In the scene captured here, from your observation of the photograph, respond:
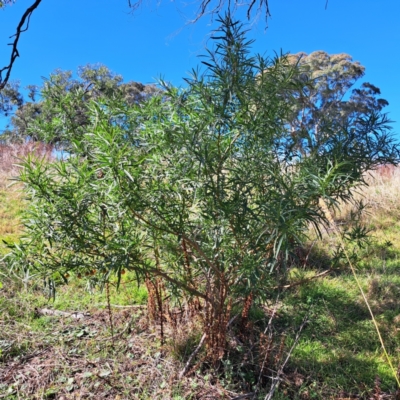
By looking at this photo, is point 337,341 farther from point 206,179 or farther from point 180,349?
point 206,179

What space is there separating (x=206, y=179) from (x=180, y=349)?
4.70ft

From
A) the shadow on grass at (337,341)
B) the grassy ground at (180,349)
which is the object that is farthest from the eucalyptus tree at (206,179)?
the shadow on grass at (337,341)

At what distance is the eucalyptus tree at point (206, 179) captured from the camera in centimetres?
167

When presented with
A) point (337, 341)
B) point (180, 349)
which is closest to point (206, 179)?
point (180, 349)

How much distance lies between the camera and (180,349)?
8.60 feet

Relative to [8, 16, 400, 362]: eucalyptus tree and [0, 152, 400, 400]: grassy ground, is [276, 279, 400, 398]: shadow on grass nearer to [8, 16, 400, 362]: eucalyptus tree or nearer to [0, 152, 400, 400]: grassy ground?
[0, 152, 400, 400]: grassy ground

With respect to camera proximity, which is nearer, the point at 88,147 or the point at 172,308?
the point at 88,147

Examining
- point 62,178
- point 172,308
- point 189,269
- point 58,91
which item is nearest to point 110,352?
point 172,308

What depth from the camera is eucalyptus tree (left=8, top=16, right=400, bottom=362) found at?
167 centimetres

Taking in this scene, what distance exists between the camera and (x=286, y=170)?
193 cm

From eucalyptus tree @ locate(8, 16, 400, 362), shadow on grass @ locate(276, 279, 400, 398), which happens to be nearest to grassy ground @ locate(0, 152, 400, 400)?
shadow on grass @ locate(276, 279, 400, 398)

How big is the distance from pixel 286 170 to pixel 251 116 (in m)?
0.36

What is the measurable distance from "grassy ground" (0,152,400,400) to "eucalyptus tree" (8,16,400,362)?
0.40 metres

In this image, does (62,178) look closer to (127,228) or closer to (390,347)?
(127,228)
